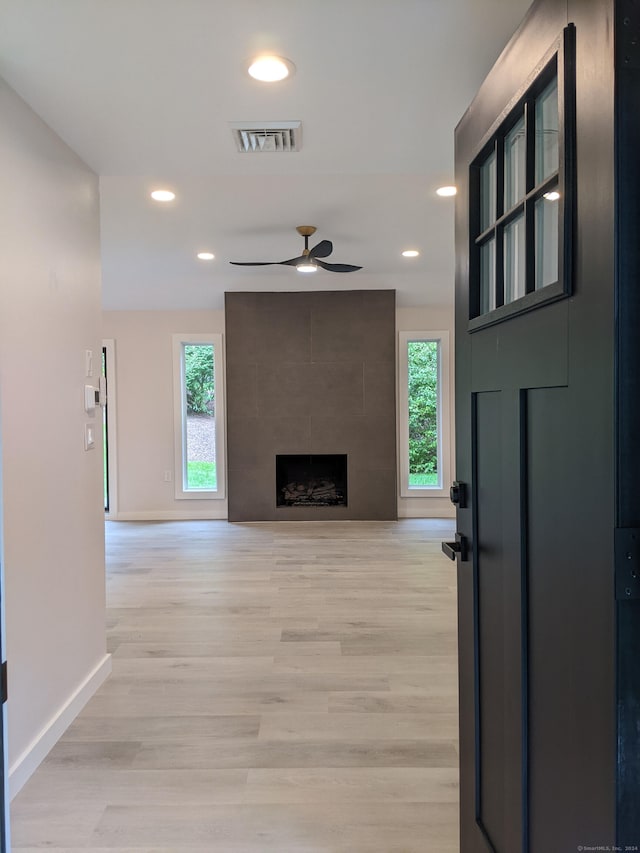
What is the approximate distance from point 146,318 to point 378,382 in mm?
2916

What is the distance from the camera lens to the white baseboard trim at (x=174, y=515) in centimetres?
690

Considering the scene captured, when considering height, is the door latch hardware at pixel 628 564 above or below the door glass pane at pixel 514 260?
below

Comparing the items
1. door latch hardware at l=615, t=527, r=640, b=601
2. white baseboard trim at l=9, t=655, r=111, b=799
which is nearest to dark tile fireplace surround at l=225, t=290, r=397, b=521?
white baseboard trim at l=9, t=655, r=111, b=799

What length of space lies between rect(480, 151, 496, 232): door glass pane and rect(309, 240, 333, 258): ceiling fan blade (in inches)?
109

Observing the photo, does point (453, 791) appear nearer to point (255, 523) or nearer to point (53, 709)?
point (53, 709)

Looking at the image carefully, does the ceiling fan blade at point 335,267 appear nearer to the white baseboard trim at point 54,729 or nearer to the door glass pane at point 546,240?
the white baseboard trim at point 54,729

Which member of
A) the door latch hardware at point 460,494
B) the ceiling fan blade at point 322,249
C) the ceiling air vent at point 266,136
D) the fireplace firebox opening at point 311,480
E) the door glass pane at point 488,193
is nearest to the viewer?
the door glass pane at point 488,193

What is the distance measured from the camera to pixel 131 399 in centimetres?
688

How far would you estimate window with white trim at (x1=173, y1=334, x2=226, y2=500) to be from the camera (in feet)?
22.6

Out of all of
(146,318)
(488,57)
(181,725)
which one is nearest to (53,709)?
(181,725)

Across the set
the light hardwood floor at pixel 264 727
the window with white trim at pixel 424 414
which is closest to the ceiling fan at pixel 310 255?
the light hardwood floor at pixel 264 727

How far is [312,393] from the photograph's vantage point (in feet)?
21.4

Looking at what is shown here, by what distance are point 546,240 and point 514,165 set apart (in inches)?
10.4

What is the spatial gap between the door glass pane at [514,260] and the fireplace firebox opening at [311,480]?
5424 mm
